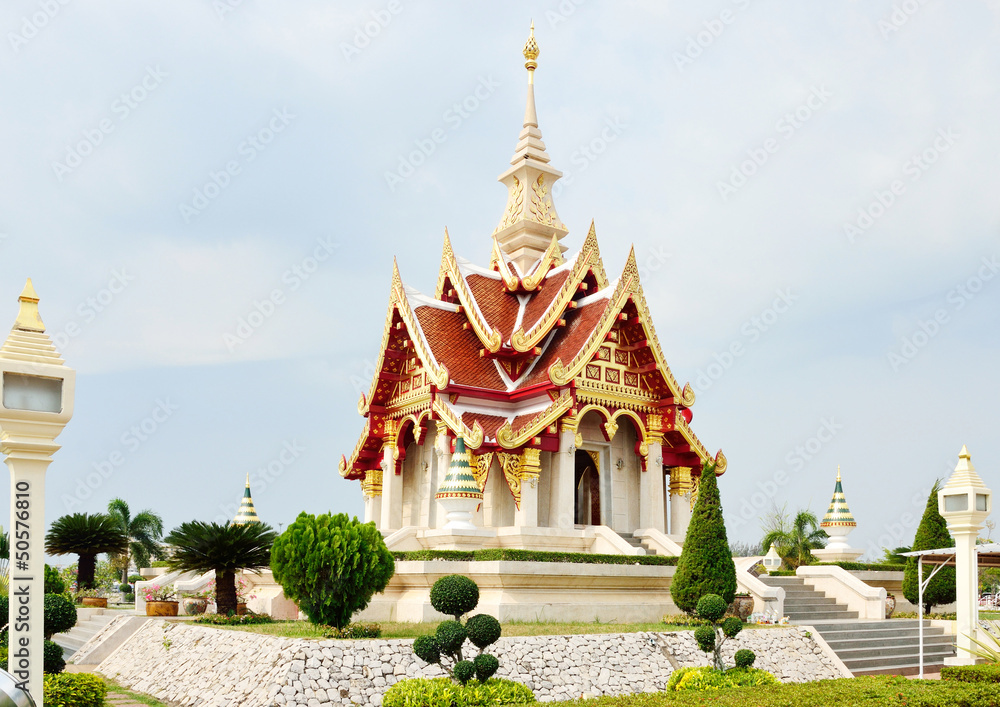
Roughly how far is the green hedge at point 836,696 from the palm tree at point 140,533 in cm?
2715

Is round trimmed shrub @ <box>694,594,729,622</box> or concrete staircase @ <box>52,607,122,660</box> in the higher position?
round trimmed shrub @ <box>694,594,729,622</box>

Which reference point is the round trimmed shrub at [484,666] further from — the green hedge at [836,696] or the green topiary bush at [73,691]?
the green topiary bush at [73,691]

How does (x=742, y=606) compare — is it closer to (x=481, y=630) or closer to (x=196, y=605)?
(x=481, y=630)

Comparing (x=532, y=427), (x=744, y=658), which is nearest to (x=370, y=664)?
(x=744, y=658)

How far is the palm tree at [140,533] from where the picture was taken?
32250 mm

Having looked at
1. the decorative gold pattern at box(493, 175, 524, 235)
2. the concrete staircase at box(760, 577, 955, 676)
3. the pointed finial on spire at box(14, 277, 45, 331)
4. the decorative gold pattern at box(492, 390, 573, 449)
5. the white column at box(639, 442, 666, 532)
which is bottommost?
the concrete staircase at box(760, 577, 955, 676)

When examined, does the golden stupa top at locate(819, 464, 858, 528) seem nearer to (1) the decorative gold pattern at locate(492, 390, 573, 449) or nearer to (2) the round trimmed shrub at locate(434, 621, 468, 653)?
(1) the decorative gold pattern at locate(492, 390, 573, 449)

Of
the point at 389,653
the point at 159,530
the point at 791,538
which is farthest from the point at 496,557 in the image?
the point at 159,530

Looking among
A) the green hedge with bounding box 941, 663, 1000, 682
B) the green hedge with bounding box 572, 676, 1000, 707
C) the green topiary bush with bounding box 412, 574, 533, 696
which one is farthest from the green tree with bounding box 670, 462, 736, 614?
the green topiary bush with bounding box 412, 574, 533, 696

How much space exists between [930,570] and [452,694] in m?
13.1

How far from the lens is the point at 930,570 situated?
18344mm

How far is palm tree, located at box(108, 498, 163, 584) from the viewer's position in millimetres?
32250

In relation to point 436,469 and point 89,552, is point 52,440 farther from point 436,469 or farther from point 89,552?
point 89,552

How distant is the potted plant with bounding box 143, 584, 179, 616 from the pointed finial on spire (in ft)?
38.9
